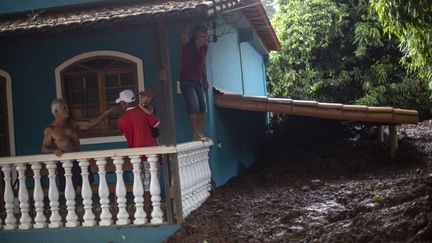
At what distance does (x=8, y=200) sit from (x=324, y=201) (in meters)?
4.08

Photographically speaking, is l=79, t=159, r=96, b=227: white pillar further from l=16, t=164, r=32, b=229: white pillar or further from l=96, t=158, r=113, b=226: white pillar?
l=16, t=164, r=32, b=229: white pillar

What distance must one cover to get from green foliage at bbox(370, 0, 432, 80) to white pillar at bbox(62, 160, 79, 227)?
4240 millimetres

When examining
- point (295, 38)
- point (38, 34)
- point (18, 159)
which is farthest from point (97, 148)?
point (295, 38)

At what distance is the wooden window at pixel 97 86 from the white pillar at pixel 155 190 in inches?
94.6

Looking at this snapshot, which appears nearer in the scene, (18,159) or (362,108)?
(18,159)

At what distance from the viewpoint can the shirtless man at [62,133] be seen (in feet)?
21.0

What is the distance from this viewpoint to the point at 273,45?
13906 millimetres

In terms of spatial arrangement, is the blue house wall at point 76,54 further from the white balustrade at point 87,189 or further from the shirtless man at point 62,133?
the white balustrade at point 87,189

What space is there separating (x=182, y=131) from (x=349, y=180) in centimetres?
285

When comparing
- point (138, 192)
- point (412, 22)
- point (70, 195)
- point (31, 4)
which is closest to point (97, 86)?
point (31, 4)

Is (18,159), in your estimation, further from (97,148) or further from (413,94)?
(413,94)

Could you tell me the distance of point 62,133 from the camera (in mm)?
6496

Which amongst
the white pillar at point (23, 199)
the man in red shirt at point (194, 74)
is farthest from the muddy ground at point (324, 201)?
the white pillar at point (23, 199)

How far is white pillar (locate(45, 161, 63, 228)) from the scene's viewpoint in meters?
6.14
